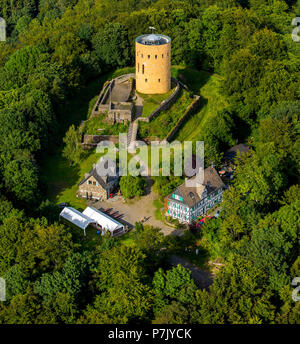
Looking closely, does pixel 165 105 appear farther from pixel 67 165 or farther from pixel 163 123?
pixel 67 165

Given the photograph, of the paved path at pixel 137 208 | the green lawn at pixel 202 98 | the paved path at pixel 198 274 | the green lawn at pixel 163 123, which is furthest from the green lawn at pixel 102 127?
the paved path at pixel 198 274

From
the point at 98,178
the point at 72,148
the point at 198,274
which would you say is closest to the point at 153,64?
the point at 72,148

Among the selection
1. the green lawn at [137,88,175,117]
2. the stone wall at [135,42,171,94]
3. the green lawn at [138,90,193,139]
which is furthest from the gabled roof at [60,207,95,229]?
the stone wall at [135,42,171,94]

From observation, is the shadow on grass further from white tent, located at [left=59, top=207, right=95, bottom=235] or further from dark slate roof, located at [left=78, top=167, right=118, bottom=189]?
white tent, located at [left=59, top=207, right=95, bottom=235]

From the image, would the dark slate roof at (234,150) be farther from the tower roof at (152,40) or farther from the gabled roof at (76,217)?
the gabled roof at (76,217)

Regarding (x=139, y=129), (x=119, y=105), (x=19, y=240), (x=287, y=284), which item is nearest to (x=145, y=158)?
(x=139, y=129)
